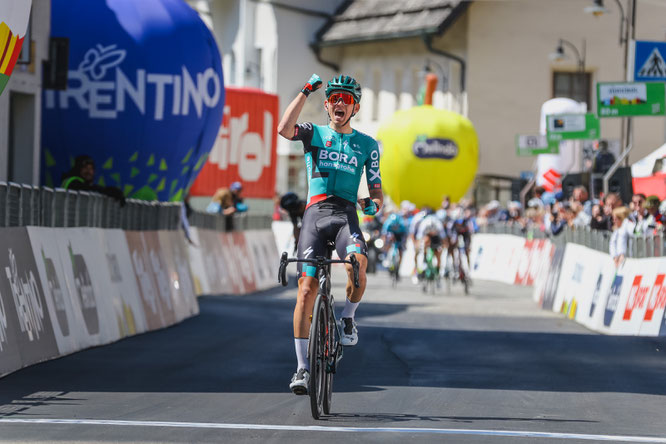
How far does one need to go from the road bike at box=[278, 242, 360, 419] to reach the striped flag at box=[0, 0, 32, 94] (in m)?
4.22

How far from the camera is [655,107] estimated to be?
20047mm

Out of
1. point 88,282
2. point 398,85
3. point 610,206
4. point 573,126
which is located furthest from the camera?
point 398,85

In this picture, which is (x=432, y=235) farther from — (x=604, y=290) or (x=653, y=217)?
(x=604, y=290)

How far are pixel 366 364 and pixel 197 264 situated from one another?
11766 mm

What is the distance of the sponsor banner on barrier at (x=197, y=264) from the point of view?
24.3m

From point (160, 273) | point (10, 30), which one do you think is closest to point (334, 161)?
point (10, 30)

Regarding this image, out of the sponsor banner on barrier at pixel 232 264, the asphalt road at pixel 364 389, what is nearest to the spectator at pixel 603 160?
the sponsor banner on barrier at pixel 232 264

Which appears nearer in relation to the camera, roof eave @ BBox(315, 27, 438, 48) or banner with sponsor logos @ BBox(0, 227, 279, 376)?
banner with sponsor logos @ BBox(0, 227, 279, 376)

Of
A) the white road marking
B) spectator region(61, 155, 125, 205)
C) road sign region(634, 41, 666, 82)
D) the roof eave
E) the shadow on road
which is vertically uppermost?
the roof eave

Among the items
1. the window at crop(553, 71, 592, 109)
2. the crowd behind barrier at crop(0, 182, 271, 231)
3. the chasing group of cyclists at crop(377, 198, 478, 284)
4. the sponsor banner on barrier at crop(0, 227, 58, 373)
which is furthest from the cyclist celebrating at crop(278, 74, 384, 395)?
the window at crop(553, 71, 592, 109)

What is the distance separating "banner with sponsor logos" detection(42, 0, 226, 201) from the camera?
71.5 ft

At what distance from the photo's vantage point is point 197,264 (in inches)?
966

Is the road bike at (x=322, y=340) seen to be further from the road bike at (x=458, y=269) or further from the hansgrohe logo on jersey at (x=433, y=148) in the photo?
the hansgrohe logo on jersey at (x=433, y=148)

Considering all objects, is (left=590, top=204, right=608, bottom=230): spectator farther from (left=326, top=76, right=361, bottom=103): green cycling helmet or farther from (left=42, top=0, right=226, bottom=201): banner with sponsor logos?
(left=326, top=76, right=361, bottom=103): green cycling helmet
